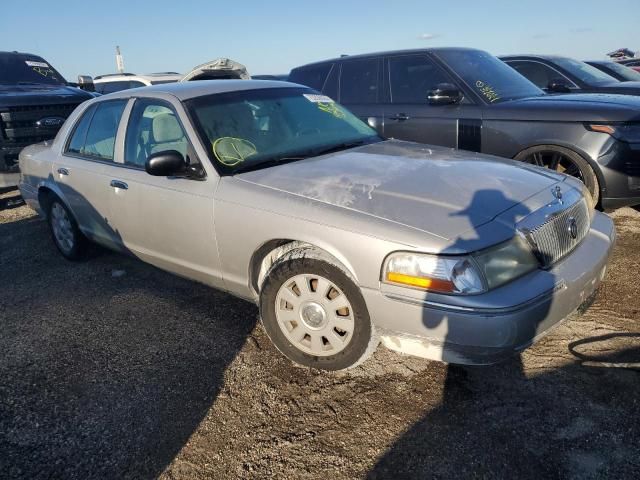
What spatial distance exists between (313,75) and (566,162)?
3.25 m

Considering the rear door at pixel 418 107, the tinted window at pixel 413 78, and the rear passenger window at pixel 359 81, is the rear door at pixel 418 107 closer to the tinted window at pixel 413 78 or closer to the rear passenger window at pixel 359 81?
the tinted window at pixel 413 78

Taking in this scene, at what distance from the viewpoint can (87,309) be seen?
13.0 ft

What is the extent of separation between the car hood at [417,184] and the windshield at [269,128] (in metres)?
0.17

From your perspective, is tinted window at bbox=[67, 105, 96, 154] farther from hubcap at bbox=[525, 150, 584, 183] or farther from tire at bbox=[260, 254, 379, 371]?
hubcap at bbox=[525, 150, 584, 183]

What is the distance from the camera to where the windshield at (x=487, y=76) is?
17.6ft

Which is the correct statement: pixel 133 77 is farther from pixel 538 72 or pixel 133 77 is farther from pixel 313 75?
pixel 538 72

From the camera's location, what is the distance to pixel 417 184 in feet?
9.39

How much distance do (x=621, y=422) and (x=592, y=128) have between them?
3.05m

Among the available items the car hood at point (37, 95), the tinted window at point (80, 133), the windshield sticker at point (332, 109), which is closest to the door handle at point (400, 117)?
the windshield sticker at point (332, 109)

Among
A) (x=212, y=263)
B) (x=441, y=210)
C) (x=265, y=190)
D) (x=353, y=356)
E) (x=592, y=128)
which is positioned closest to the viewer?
(x=441, y=210)

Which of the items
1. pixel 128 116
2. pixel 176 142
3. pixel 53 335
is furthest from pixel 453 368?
pixel 128 116

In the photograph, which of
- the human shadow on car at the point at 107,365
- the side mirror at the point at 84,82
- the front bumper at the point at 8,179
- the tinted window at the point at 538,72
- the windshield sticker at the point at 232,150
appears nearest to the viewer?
the human shadow on car at the point at 107,365

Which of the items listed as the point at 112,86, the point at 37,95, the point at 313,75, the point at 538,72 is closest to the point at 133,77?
the point at 112,86

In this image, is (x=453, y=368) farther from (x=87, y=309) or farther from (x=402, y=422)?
(x=87, y=309)
